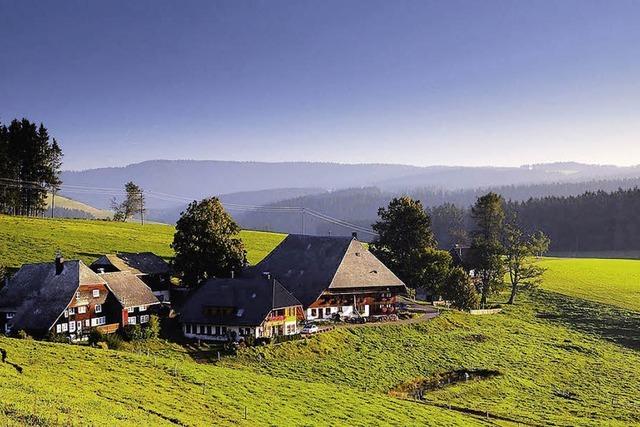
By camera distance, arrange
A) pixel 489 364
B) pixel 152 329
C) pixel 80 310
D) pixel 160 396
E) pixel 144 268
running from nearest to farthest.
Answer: pixel 160 396
pixel 152 329
pixel 80 310
pixel 489 364
pixel 144 268

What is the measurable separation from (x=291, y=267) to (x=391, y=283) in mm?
12090

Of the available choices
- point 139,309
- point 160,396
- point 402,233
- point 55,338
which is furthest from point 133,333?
point 402,233

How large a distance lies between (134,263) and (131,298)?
1082 centimetres

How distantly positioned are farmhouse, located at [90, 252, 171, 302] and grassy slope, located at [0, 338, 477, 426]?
2007 centimetres

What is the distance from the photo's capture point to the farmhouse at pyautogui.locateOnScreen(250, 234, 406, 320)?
66.0 meters

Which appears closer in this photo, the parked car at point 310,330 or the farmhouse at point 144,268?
the parked car at point 310,330

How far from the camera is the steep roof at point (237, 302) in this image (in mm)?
55688

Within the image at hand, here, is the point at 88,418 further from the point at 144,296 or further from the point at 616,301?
the point at 616,301

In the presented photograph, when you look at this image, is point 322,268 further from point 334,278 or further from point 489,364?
point 489,364

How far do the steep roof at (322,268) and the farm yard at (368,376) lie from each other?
6.82m

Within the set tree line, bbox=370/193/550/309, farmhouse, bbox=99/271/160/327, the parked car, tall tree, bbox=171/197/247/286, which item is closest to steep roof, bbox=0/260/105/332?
farmhouse, bbox=99/271/160/327

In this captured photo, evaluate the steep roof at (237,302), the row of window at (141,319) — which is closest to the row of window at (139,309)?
the row of window at (141,319)

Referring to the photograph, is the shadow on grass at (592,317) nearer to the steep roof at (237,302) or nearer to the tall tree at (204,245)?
the steep roof at (237,302)

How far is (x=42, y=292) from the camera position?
5331 centimetres
